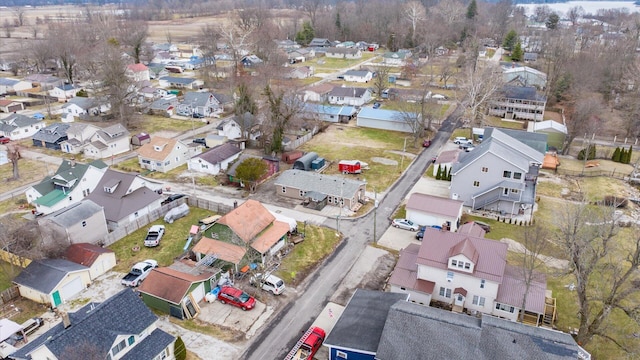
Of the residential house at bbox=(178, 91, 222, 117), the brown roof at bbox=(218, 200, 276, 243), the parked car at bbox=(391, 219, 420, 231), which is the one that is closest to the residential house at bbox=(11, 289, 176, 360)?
the brown roof at bbox=(218, 200, 276, 243)

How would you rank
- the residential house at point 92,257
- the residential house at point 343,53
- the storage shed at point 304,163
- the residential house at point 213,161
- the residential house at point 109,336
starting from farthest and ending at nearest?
the residential house at point 343,53 < the residential house at point 213,161 < the storage shed at point 304,163 < the residential house at point 92,257 < the residential house at point 109,336

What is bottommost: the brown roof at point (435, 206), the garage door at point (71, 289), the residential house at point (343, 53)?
the garage door at point (71, 289)

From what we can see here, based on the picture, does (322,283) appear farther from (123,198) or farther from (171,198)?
(123,198)

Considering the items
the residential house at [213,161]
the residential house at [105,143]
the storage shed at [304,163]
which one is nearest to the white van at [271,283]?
the storage shed at [304,163]

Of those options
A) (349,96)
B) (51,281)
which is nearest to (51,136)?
(51,281)

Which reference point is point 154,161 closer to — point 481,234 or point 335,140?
point 335,140

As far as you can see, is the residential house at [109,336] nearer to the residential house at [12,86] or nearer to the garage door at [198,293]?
the garage door at [198,293]
